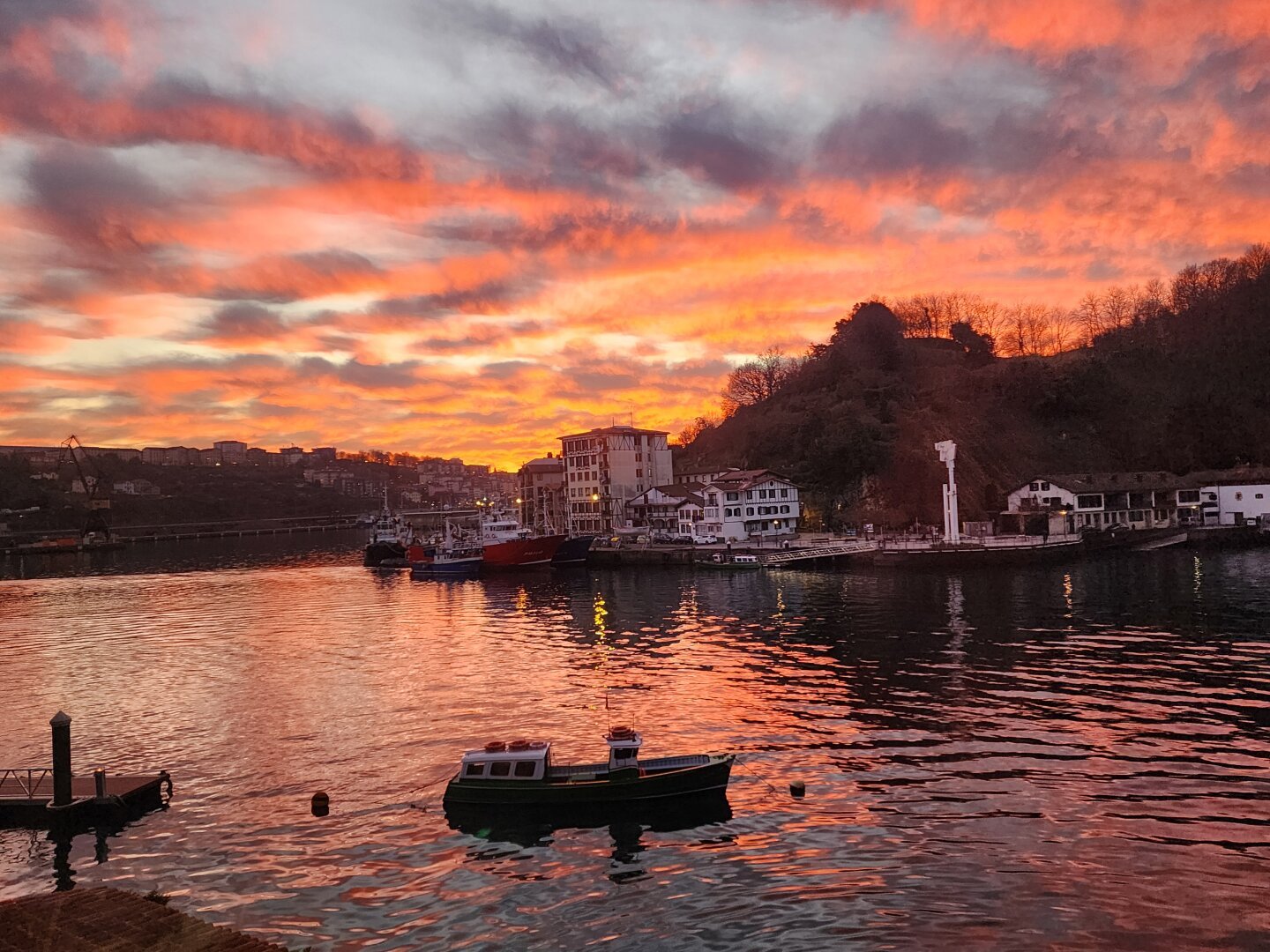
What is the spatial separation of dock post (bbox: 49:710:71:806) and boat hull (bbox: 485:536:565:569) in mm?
72372

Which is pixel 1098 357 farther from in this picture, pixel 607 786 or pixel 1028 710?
pixel 607 786

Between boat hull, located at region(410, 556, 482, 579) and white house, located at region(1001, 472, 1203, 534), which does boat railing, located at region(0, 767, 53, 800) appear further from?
white house, located at region(1001, 472, 1203, 534)

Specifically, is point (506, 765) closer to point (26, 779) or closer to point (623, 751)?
point (623, 751)

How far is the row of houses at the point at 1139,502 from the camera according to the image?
309 feet

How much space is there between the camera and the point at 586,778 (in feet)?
77.9

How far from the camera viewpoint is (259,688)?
138 feet

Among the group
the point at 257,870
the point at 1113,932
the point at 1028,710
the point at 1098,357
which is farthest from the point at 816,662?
the point at 1098,357

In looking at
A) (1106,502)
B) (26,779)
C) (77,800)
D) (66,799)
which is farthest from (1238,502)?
(26,779)

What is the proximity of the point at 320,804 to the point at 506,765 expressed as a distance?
19.5 feet

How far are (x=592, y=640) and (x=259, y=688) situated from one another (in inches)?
757

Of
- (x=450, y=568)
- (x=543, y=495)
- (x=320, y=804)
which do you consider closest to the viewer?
(x=320, y=804)

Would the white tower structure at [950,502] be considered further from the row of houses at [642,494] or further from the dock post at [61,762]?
the dock post at [61,762]

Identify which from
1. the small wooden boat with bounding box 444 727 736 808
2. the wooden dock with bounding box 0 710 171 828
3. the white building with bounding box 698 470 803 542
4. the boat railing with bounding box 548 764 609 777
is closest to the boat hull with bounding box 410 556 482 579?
the white building with bounding box 698 470 803 542

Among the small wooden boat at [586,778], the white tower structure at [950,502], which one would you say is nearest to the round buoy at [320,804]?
the small wooden boat at [586,778]
